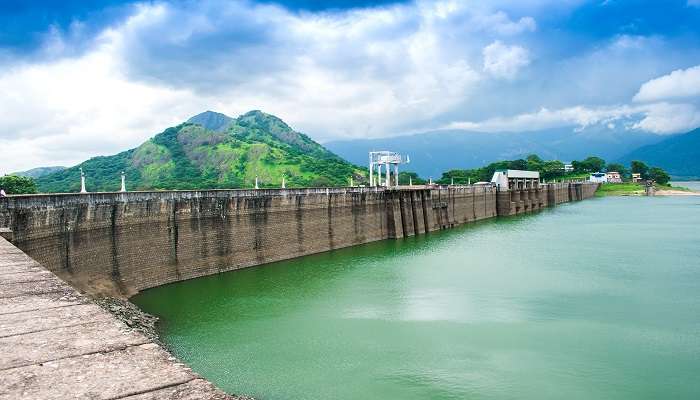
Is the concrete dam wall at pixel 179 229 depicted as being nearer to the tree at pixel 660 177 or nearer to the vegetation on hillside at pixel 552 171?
the vegetation on hillside at pixel 552 171

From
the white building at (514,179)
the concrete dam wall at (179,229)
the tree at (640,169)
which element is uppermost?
the tree at (640,169)

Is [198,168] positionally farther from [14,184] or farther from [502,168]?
[502,168]

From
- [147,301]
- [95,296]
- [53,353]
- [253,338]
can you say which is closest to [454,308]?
[253,338]

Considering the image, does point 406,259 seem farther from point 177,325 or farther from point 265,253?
point 177,325

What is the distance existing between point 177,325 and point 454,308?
1109 centimetres

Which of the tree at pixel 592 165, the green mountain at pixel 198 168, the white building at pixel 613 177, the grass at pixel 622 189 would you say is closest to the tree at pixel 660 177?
the grass at pixel 622 189

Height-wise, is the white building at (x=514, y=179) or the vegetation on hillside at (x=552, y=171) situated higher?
the vegetation on hillside at (x=552, y=171)

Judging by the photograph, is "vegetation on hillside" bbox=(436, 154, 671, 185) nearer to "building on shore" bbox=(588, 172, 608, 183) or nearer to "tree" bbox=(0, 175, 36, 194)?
"building on shore" bbox=(588, 172, 608, 183)

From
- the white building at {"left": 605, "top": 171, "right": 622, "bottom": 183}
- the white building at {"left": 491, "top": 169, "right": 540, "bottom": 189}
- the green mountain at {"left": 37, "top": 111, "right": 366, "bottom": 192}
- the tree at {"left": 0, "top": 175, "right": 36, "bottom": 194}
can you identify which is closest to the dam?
the white building at {"left": 491, "top": 169, "right": 540, "bottom": 189}

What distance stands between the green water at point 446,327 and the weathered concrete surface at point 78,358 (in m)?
7.93

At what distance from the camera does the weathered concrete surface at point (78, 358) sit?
13.9 ft

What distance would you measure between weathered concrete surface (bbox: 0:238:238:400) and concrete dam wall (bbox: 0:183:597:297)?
1296 centimetres

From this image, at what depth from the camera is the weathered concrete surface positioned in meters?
4.24

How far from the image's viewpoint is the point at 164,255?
83.5 feet
